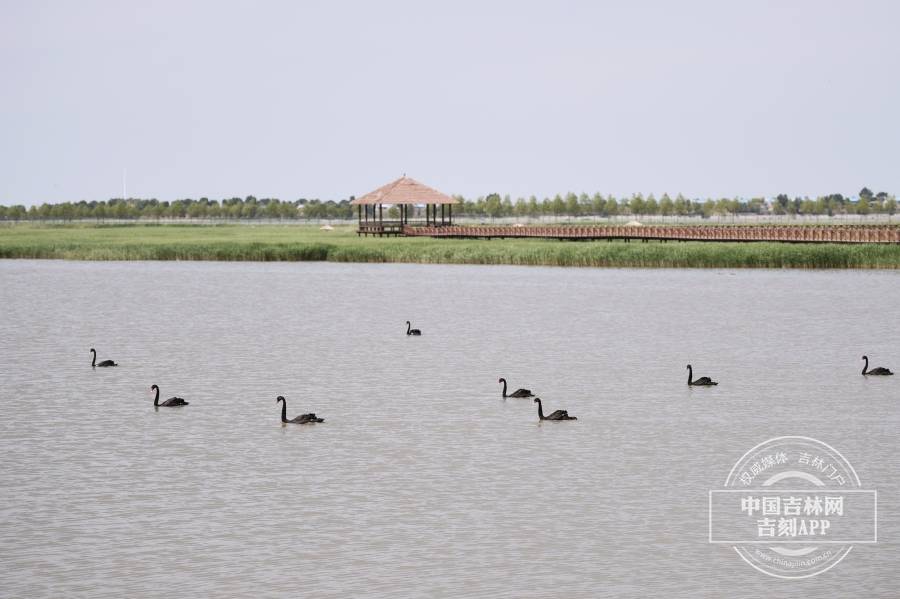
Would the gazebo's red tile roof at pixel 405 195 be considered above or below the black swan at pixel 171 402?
above

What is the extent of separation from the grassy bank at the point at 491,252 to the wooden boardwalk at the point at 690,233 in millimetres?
2354

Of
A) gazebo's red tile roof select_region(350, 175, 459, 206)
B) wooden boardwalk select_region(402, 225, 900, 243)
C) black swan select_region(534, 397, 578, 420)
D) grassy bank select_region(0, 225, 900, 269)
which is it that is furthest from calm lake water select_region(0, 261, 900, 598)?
gazebo's red tile roof select_region(350, 175, 459, 206)

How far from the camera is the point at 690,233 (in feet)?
330

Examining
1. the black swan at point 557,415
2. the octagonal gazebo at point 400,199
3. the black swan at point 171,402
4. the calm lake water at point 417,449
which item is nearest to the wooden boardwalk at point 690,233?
the octagonal gazebo at point 400,199

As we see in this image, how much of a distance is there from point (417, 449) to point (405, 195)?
311ft

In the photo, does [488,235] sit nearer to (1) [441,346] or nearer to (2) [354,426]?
(1) [441,346]

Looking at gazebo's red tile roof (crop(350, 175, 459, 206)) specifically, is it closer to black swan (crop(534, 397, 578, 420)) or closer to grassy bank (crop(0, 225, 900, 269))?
grassy bank (crop(0, 225, 900, 269))

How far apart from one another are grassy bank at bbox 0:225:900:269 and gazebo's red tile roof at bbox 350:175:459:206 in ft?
15.3

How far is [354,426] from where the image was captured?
86.0 feet

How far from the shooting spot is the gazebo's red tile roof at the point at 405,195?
4584 inches

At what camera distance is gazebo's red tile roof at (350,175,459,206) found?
382ft

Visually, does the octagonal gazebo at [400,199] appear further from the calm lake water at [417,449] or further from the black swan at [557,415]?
the black swan at [557,415]

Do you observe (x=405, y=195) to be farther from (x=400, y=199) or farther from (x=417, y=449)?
(x=417, y=449)

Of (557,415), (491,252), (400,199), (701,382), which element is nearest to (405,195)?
(400,199)
